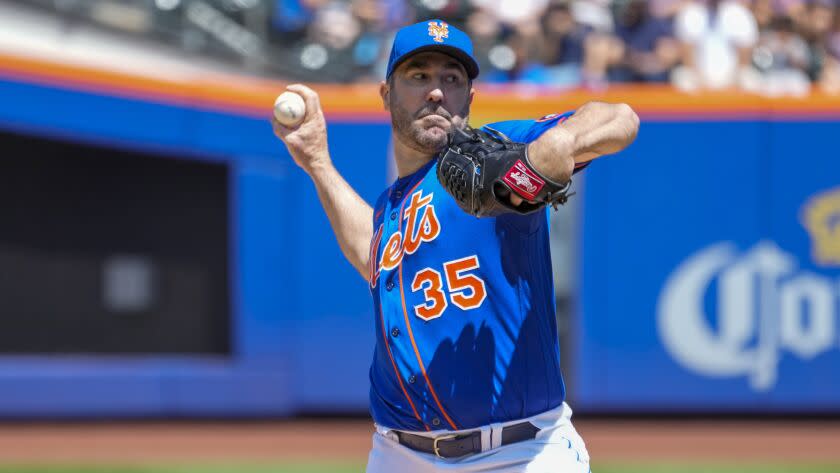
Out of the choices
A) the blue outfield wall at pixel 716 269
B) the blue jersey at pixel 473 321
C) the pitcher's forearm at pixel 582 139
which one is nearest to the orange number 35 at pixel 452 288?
the blue jersey at pixel 473 321

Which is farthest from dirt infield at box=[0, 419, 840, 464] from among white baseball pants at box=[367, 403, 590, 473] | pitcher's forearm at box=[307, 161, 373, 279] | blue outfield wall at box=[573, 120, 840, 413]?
white baseball pants at box=[367, 403, 590, 473]

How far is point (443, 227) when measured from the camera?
8.66 feet

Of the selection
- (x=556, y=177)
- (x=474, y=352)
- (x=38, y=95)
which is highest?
(x=38, y=95)

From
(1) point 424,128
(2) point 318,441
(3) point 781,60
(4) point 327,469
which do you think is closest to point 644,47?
(3) point 781,60

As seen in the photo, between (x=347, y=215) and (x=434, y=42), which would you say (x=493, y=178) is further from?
(x=347, y=215)

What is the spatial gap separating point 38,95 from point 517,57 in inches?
144

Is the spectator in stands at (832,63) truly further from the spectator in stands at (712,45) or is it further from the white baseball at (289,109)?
the white baseball at (289,109)

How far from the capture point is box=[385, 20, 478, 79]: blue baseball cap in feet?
8.74

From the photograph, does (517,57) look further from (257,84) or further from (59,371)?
(59,371)

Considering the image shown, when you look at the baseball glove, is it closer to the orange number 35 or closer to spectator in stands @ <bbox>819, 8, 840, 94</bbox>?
the orange number 35

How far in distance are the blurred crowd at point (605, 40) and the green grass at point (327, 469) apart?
115 inches

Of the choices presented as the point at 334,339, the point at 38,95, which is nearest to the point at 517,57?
the point at 334,339

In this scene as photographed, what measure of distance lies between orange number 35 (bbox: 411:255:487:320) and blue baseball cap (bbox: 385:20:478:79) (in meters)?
0.50

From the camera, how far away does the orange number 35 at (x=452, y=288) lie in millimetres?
2594
